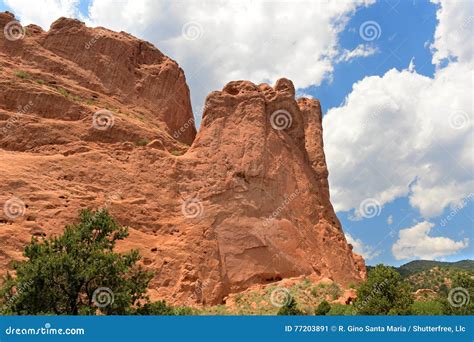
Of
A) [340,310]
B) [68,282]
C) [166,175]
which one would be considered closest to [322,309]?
[340,310]

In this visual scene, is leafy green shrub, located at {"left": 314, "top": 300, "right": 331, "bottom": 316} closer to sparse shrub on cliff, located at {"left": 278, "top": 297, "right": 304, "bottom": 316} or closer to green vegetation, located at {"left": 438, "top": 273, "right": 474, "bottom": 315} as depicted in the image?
sparse shrub on cliff, located at {"left": 278, "top": 297, "right": 304, "bottom": 316}

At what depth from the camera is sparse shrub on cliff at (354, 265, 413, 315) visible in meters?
25.8

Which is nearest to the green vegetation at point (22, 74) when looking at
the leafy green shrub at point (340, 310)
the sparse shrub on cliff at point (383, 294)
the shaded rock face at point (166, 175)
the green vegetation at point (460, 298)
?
the shaded rock face at point (166, 175)

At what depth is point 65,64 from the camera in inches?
1741

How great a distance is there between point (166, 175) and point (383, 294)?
1778 centimetres

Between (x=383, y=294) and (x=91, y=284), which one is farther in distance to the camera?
(x=383, y=294)

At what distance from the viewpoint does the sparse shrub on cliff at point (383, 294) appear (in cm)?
2584

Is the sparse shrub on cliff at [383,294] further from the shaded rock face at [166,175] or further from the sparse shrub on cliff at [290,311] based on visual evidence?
the shaded rock face at [166,175]

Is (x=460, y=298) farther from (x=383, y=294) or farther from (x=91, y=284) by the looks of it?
(x=91, y=284)

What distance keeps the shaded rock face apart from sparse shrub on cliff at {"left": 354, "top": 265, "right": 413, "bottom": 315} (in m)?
7.79

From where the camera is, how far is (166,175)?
117 feet

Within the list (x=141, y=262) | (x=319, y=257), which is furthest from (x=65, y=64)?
(x=319, y=257)

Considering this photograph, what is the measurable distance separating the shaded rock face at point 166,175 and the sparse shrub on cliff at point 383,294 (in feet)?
25.6

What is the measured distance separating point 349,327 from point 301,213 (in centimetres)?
2665
